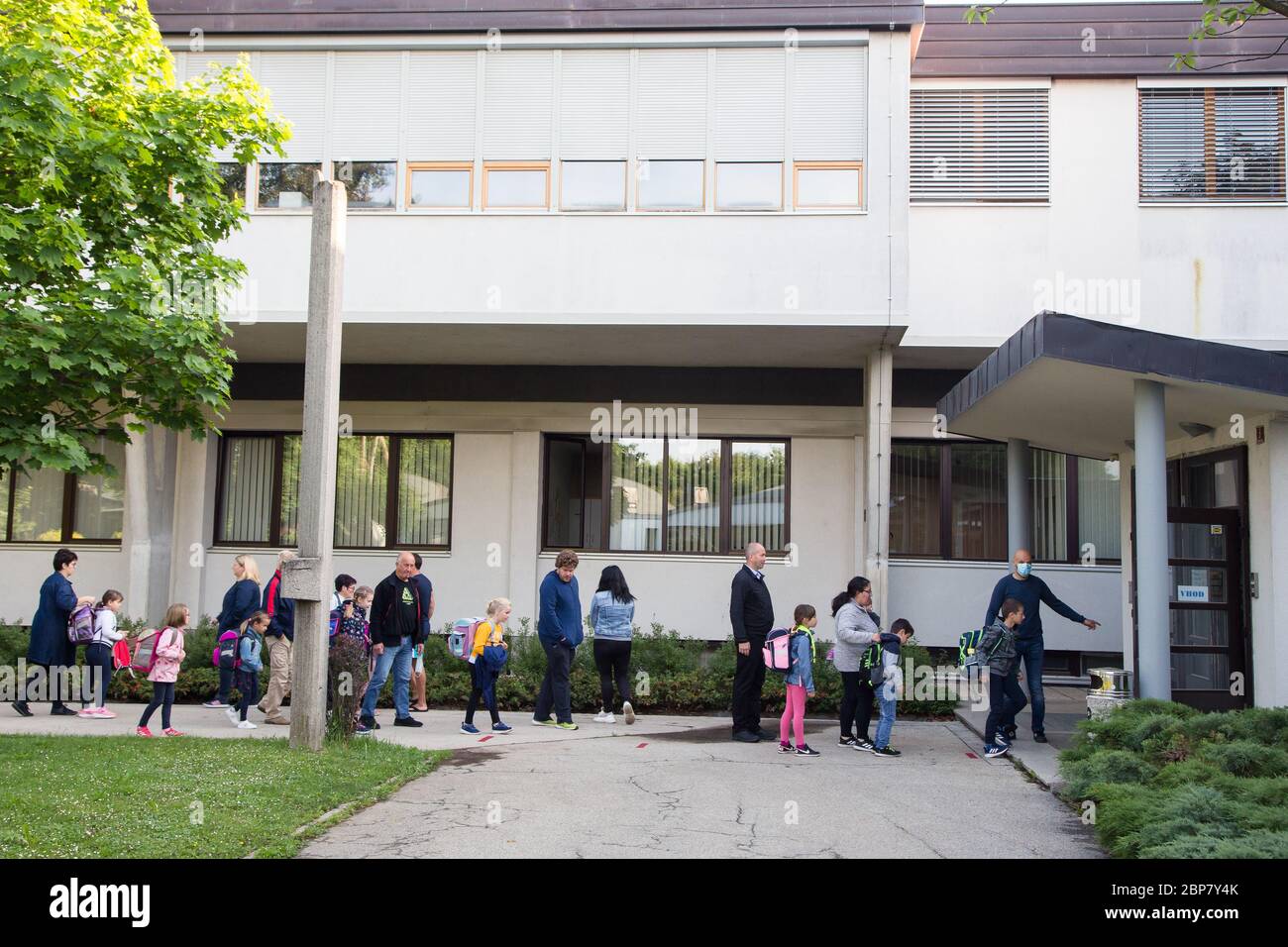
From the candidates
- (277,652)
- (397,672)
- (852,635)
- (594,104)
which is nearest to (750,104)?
(594,104)

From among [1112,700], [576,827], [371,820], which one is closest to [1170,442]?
[1112,700]

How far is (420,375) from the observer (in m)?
17.6

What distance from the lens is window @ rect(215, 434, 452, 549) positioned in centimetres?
1786

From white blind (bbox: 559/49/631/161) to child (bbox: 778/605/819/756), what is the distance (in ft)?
24.9

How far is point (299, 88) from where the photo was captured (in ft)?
51.8

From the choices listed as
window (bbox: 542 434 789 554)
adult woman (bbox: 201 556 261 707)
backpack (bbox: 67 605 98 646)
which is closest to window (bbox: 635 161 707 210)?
window (bbox: 542 434 789 554)

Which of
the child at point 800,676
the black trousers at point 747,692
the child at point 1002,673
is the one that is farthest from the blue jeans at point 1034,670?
the black trousers at point 747,692

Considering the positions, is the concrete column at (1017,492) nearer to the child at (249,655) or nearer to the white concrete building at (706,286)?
the white concrete building at (706,286)

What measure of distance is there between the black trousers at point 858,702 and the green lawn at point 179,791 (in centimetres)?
399

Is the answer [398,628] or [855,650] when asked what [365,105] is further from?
[855,650]

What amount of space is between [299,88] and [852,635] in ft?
35.7

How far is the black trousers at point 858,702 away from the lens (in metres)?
11.2

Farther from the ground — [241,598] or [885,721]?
[241,598]

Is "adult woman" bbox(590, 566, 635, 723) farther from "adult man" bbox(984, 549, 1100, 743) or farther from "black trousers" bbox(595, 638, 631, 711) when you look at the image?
"adult man" bbox(984, 549, 1100, 743)
